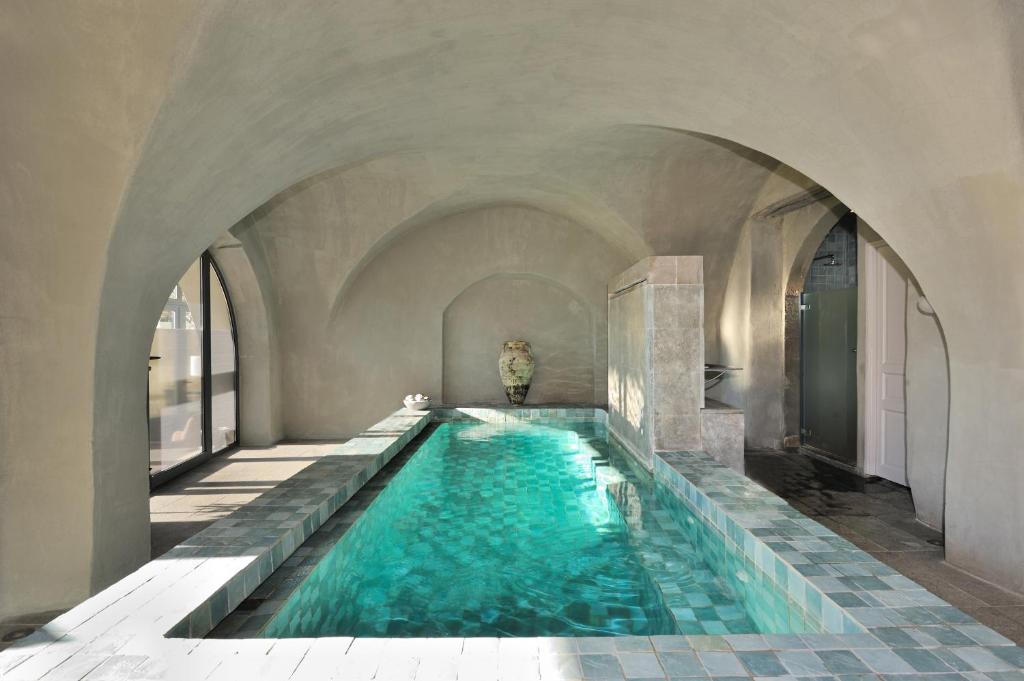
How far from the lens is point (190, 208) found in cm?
404

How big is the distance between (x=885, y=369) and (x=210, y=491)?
270 inches

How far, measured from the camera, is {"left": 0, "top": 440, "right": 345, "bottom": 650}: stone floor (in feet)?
14.5

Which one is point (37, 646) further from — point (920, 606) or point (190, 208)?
point (920, 606)

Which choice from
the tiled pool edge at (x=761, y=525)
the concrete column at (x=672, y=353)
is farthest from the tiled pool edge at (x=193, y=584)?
the concrete column at (x=672, y=353)

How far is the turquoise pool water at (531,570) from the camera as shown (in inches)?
113

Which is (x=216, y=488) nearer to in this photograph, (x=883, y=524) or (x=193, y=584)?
(x=193, y=584)

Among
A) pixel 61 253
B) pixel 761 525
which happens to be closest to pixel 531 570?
pixel 761 525

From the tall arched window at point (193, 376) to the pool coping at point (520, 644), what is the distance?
4168 mm

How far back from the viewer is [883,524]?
15.4 feet

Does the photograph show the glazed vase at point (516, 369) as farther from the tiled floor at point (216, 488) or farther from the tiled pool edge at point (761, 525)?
the tiled pool edge at point (761, 525)

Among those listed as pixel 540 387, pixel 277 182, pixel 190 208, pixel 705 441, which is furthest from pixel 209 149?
pixel 540 387

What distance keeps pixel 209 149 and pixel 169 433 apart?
13.7 ft

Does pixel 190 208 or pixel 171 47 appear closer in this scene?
pixel 171 47

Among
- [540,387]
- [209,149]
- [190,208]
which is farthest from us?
[540,387]
